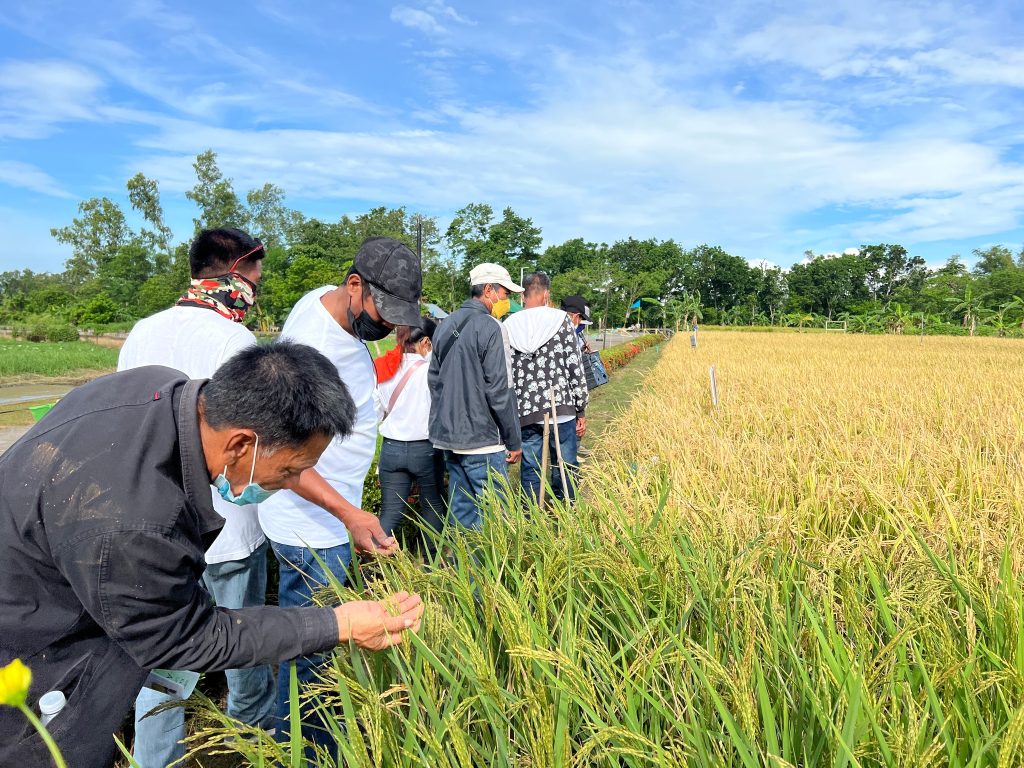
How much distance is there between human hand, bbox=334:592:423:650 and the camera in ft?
4.00

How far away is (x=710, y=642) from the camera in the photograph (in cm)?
131

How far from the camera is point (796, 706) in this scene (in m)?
1.21

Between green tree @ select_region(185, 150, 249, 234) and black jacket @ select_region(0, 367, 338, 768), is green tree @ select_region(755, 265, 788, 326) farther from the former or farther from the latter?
black jacket @ select_region(0, 367, 338, 768)

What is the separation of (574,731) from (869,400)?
5992 mm

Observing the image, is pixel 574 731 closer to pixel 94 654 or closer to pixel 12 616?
pixel 94 654

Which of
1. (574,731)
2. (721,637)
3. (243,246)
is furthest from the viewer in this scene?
(243,246)

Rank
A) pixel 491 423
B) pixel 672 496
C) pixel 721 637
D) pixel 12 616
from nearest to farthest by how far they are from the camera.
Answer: pixel 12 616 → pixel 721 637 → pixel 672 496 → pixel 491 423

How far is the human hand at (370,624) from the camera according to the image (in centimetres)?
122

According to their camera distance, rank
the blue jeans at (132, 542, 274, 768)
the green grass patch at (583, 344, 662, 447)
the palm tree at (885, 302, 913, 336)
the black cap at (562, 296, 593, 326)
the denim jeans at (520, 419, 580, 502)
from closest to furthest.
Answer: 1. the blue jeans at (132, 542, 274, 768)
2. the denim jeans at (520, 419, 580, 502)
3. the black cap at (562, 296, 593, 326)
4. the green grass patch at (583, 344, 662, 447)
5. the palm tree at (885, 302, 913, 336)

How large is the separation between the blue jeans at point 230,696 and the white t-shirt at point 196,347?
3.6 inches

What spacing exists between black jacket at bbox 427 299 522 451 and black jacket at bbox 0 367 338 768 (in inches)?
75.1

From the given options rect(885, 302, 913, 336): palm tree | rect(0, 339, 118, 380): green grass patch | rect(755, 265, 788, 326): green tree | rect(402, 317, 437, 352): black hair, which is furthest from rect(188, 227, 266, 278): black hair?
rect(755, 265, 788, 326): green tree

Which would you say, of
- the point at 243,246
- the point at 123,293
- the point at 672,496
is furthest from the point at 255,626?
the point at 123,293

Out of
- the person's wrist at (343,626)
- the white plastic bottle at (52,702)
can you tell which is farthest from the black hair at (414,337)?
the white plastic bottle at (52,702)
